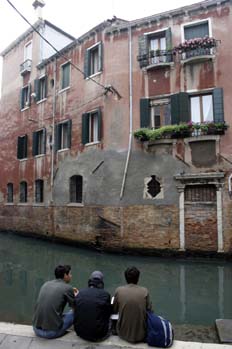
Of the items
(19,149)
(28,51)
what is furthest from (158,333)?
(28,51)

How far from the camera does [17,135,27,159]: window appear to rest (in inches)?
662

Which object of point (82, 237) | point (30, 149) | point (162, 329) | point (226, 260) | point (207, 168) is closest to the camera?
point (162, 329)

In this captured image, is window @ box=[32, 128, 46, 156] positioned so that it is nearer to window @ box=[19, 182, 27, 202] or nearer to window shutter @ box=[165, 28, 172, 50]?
window @ box=[19, 182, 27, 202]

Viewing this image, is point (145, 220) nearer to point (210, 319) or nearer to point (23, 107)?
point (210, 319)

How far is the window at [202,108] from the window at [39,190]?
850 centimetres

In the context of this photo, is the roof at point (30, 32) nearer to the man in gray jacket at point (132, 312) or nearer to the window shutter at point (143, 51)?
the window shutter at point (143, 51)

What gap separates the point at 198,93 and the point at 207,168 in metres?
2.67

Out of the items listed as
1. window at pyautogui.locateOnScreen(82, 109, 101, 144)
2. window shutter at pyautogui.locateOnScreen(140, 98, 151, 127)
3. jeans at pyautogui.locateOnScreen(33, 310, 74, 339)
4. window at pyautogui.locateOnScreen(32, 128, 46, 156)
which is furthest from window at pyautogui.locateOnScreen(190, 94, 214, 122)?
jeans at pyautogui.locateOnScreen(33, 310, 74, 339)

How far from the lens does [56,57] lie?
1505 cm

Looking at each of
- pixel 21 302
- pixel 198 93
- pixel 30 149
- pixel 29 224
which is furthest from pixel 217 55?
pixel 29 224

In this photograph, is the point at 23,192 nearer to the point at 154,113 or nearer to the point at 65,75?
the point at 65,75

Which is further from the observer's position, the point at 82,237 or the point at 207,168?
the point at 82,237

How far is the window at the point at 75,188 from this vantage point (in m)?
13.1

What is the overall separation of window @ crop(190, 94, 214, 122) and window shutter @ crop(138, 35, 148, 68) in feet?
7.41
